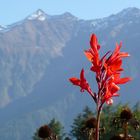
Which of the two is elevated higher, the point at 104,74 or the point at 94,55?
the point at 94,55

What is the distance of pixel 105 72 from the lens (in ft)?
16.0

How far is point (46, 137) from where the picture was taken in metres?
8.88

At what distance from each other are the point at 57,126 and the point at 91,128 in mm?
71998

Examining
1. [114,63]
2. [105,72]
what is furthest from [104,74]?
[114,63]

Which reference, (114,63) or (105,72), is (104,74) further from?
(114,63)

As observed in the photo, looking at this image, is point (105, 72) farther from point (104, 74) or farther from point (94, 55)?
point (94, 55)

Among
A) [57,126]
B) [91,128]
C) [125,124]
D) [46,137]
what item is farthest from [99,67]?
[57,126]

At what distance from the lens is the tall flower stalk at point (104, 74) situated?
482 centimetres

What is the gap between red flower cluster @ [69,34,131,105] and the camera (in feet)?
15.8

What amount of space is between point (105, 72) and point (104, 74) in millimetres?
23

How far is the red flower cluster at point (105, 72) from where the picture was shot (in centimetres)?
482

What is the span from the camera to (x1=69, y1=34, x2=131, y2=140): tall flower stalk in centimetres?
482

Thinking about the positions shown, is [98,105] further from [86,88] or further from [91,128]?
[91,128]

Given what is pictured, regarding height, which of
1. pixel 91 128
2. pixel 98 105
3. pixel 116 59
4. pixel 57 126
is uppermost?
pixel 57 126
